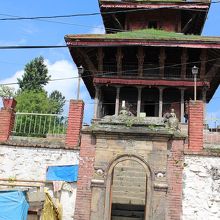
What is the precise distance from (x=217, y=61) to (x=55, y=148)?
10.4 m

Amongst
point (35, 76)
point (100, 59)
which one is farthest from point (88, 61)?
point (35, 76)

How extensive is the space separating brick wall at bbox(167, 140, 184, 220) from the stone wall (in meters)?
0.17

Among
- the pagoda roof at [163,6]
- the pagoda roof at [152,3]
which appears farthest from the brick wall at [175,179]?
the pagoda roof at [152,3]

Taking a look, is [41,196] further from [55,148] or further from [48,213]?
[55,148]

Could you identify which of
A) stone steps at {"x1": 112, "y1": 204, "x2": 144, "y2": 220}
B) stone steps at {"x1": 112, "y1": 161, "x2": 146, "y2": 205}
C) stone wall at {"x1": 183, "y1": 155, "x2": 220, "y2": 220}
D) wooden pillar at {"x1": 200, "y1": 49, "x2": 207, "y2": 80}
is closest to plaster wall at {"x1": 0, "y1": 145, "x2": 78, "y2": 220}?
stone steps at {"x1": 112, "y1": 161, "x2": 146, "y2": 205}

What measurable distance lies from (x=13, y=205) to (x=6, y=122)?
295cm

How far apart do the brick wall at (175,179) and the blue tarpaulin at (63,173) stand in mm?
2442

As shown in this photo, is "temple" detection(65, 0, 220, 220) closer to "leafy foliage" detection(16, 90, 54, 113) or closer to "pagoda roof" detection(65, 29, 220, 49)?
"pagoda roof" detection(65, 29, 220, 49)

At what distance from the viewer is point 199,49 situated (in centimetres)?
1842

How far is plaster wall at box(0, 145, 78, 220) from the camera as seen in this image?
11109mm

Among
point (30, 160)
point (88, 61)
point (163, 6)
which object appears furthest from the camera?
point (163, 6)

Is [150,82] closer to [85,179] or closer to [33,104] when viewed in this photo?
[85,179]

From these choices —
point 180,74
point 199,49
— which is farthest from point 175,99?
point 199,49

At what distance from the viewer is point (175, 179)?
33.4 ft
